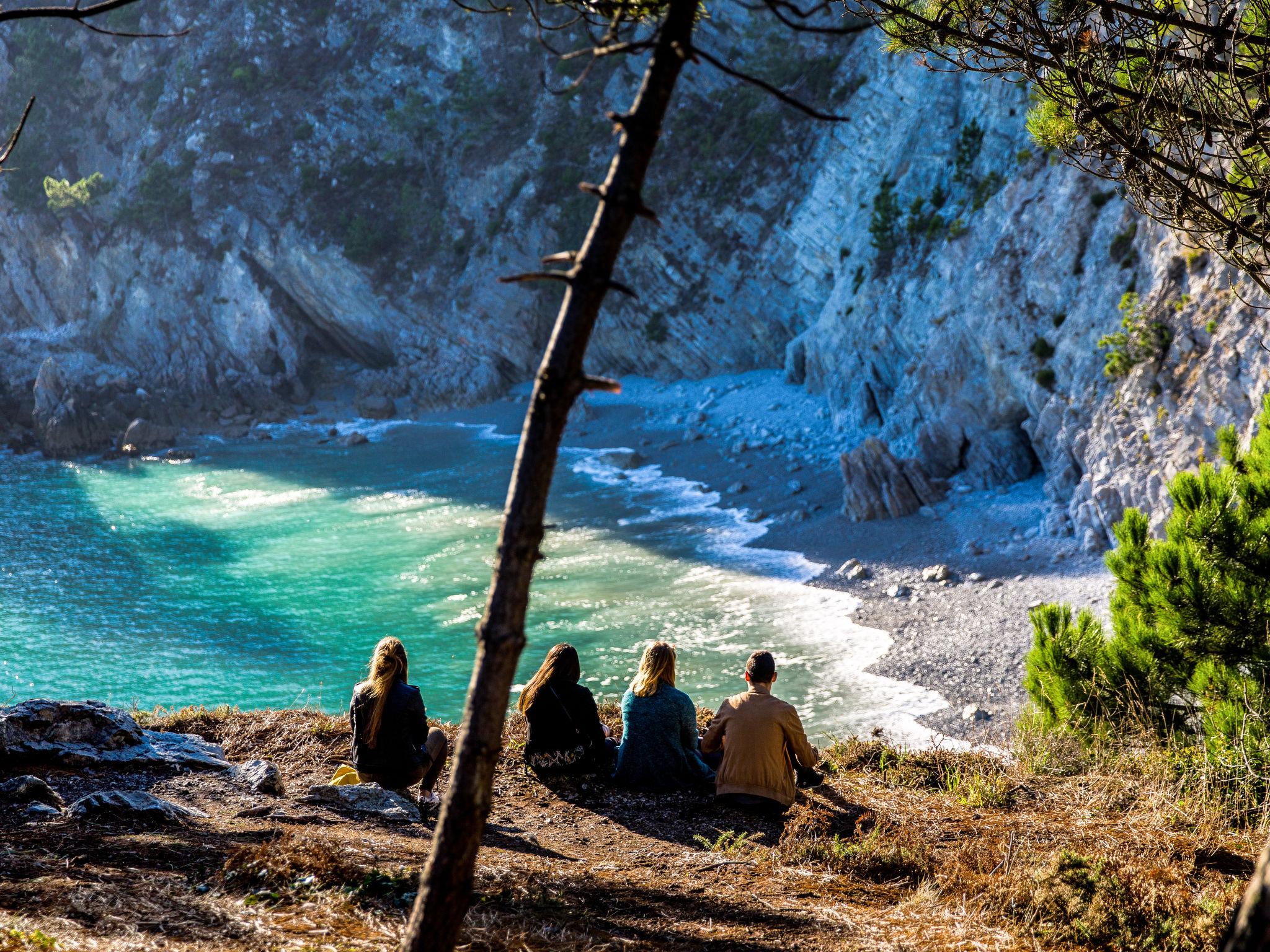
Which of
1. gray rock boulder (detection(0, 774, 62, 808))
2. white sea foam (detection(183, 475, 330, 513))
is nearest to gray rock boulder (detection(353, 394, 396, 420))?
white sea foam (detection(183, 475, 330, 513))

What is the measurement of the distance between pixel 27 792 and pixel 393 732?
7.45 ft

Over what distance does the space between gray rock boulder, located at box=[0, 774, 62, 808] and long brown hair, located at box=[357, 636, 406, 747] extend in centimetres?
198

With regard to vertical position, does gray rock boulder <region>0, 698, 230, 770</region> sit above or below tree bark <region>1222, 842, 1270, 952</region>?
below

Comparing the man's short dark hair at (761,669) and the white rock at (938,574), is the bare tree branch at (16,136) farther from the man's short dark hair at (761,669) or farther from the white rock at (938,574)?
the white rock at (938,574)

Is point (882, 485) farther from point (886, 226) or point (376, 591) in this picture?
point (376, 591)

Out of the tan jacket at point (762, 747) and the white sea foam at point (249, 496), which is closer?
the tan jacket at point (762, 747)

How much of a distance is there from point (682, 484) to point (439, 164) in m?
33.0

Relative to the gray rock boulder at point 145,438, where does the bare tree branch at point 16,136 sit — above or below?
above

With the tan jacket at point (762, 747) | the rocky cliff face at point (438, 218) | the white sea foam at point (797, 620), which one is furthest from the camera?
the rocky cliff face at point (438, 218)

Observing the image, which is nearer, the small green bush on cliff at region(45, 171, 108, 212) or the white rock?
the white rock

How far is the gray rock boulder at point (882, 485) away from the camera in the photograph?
78.3 feet

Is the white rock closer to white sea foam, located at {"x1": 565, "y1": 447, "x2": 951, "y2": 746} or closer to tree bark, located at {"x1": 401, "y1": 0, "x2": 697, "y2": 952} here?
white sea foam, located at {"x1": 565, "y1": 447, "x2": 951, "y2": 746}

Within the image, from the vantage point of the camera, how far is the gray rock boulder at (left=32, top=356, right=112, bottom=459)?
45.5 m

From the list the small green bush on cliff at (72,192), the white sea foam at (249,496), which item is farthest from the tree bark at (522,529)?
the small green bush on cliff at (72,192)
